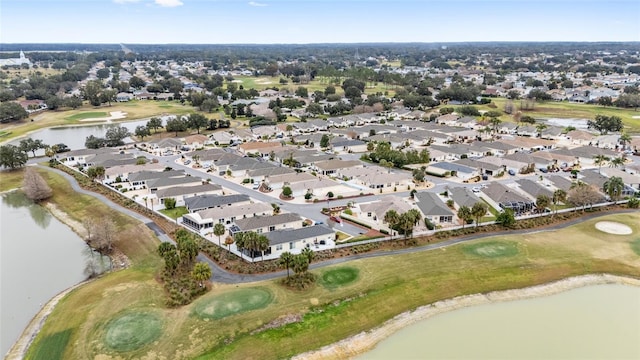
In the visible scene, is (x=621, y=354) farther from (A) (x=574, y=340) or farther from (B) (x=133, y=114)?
(B) (x=133, y=114)

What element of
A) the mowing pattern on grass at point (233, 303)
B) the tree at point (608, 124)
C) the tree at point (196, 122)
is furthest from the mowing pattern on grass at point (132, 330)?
the tree at point (608, 124)

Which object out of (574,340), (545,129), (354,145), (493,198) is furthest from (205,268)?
(545,129)

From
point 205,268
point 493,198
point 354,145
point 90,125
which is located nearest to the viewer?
point 205,268

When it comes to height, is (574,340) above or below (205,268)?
below

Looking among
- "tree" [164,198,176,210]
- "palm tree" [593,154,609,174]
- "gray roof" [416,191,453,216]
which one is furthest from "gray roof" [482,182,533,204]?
"tree" [164,198,176,210]

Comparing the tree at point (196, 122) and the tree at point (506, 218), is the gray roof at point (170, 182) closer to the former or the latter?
the tree at point (506, 218)
